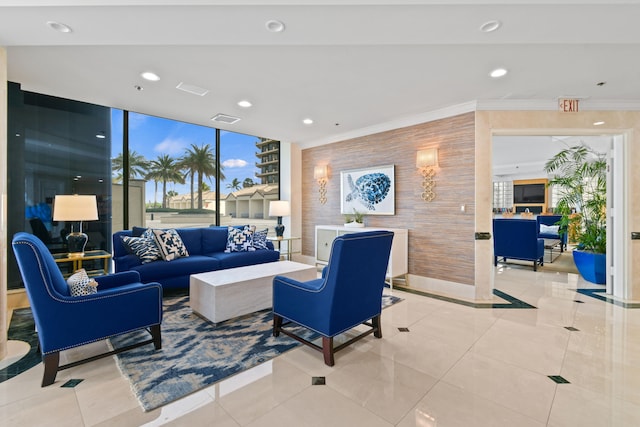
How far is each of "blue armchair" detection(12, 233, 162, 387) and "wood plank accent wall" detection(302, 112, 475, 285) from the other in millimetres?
3593

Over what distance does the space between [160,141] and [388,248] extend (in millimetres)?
4244

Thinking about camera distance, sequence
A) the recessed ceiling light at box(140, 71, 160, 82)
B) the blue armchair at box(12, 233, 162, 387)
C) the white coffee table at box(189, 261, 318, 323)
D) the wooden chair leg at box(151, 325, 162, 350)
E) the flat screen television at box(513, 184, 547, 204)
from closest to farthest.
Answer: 1. the blue armchair at box(12, 233, 162, 387)
2. the wooden chair leg at box(151, 325, 162, 350)
3. the white coffee table at box(189, 261, 318, 323)
4. the recessed ceiling light at box(140, 71, 160, 82)
5. the flat screen television at box(513, 184, 547, 204)

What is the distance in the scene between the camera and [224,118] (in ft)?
15.2

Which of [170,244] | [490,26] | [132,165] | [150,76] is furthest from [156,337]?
[490,26]

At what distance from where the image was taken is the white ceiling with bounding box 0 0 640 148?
1928 millimetres

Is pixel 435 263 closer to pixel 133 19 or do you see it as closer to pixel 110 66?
pixel 133 19

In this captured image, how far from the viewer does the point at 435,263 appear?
13.9 feet

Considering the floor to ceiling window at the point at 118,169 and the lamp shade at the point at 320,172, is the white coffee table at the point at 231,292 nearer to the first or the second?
the floor to ceiling window at the point at 118,169

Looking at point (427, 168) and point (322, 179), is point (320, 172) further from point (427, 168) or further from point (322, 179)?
point (427, 168)

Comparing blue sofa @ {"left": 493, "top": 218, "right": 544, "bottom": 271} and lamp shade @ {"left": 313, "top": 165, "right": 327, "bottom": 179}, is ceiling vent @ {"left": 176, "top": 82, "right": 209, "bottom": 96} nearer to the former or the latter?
lamp shade @ {"left": 313, "top": 165, "right": 327, "bottom": 179}

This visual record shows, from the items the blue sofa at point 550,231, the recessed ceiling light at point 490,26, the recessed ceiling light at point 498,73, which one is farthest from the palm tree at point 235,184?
the blue sofa at point 550,231

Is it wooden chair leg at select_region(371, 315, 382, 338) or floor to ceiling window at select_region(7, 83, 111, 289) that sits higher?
floor to ceiling window at select_region(7, 83, 111, 289)

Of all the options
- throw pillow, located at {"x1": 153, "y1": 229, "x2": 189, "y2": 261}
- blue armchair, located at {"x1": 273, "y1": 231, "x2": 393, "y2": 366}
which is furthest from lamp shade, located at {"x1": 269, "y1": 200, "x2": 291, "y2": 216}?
blue armchair, located at {"x1": 273, "y1": 231, "x2": 393, "y2": 366}

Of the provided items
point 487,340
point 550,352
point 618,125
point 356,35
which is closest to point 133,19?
point 356,35
